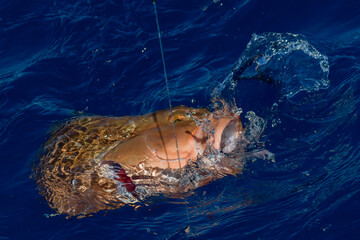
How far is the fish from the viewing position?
3926mm

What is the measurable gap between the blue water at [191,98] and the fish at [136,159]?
0.18 m

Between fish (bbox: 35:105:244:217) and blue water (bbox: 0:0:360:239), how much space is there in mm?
178

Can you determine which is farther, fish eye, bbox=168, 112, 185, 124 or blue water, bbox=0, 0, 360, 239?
blue water, bbox=0, 0, 360, 239

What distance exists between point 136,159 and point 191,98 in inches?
86.8

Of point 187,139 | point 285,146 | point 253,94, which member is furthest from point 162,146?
Answer: point 253,94

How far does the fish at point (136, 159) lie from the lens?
12.9ft

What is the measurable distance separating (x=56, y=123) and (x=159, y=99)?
4.76 ft

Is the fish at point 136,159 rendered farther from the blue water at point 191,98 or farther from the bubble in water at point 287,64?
the bubble in water at point 287,64

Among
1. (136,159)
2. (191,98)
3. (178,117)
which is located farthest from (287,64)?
(136,159)

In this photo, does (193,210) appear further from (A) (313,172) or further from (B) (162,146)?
(A) (313,172)

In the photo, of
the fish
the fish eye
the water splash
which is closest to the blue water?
the water splash

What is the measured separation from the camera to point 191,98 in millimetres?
6047

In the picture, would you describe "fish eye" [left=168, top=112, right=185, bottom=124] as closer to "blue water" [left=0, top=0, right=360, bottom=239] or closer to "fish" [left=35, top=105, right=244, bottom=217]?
"fish" [left=35, top=105, right=244, bottom=217]

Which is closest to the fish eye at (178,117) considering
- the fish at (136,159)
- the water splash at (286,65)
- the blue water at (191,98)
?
the fish at (136,159)
